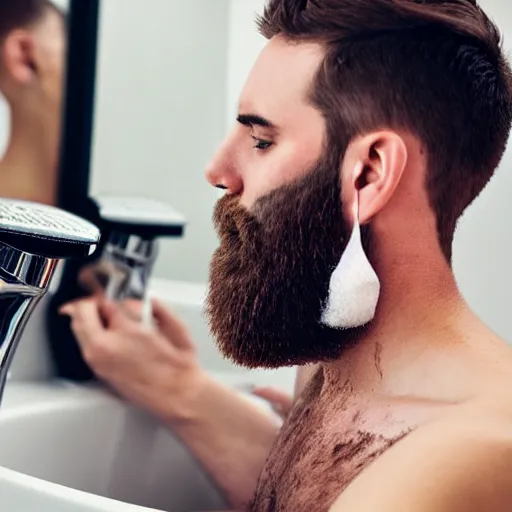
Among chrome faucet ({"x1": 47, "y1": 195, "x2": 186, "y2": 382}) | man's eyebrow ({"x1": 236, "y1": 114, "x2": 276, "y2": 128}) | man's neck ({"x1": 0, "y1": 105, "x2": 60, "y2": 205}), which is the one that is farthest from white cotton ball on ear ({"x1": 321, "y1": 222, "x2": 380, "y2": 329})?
man's neck ({"x1": 0, "y1": 105, "x2": 60, "y2": 205})

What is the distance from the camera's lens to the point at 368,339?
1.74 ft

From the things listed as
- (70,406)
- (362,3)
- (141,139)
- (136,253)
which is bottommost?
(70,406)

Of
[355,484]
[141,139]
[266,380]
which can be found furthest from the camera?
[141,139]

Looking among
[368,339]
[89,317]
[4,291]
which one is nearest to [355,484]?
[368,339]

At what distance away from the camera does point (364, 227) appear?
524mm

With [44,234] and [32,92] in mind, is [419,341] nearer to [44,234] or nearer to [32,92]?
[44,234]

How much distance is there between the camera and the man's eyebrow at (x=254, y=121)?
0.56 meters

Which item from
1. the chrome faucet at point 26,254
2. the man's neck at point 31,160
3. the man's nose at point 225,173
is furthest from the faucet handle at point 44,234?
the man's neck at point 31,160

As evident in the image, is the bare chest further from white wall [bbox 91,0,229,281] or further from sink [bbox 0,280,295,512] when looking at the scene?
white wall [bbox 91,0,229,281]

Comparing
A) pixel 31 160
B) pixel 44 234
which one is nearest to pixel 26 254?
pixel 44 234

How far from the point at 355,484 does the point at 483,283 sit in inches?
6.3

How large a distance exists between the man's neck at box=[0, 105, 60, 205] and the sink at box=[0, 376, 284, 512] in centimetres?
19

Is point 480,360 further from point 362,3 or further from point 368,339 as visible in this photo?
point 362,3

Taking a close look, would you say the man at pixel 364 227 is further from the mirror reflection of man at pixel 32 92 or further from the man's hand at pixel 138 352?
the mirror reflection of man at pixel 32 92
